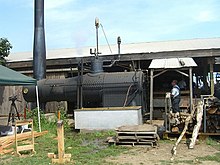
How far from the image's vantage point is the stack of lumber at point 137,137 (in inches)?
360

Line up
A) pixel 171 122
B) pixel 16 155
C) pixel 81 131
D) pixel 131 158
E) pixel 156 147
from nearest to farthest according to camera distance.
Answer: pixel 131 158 → pixel 16 155 → pixel 156 147 → pixel 171 122 → pixel 81 131

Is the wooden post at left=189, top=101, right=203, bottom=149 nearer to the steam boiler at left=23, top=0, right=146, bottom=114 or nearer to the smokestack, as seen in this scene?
the steam boiler at left=23, top=0, right=146, bottom=114

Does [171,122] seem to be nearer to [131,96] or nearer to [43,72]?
[131,96]

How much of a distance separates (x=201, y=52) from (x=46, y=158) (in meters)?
8.74

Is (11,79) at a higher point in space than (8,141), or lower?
higher

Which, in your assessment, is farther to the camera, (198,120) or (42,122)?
(42,122)

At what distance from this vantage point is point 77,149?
870 centimetres

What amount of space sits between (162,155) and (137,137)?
1.40m

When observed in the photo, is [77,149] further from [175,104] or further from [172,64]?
[172,64]

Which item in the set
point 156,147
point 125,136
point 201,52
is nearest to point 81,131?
point 125,136

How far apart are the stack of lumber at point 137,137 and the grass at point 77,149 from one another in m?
0.33

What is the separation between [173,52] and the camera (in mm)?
14242

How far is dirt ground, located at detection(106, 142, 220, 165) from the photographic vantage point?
7150 millimetres

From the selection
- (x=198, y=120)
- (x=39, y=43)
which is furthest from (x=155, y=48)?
(x=198, y=120)
